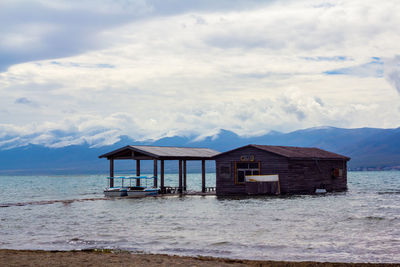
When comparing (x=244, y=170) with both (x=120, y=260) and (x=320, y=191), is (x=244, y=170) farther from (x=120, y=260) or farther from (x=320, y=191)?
(x=120, y=260)

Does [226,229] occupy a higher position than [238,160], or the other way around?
[238,160]

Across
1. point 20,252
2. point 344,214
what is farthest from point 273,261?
point 344,214

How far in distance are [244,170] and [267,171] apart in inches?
101

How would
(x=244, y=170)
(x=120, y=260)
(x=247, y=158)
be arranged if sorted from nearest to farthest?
(x=120, y=260)
(x=247, y=158)
(x=244, y=170)

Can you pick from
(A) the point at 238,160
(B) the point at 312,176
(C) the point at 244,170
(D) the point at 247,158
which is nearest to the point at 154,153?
(A) the point at 238,160

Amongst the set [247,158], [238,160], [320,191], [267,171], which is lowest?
[320,191]

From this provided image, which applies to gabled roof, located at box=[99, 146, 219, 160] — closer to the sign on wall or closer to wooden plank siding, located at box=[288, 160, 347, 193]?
the sign on wall

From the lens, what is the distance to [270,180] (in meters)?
51.2

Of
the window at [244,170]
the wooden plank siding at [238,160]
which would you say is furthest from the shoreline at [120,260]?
the window at [244,170]

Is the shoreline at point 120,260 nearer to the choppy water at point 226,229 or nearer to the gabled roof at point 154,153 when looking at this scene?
the choppy water at point 226,229

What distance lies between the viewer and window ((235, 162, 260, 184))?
52.8 metres

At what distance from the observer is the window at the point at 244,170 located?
Answer: 52812mm

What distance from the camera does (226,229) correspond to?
93.5ft

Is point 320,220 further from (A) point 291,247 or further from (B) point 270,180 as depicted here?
(B) point 270,180
